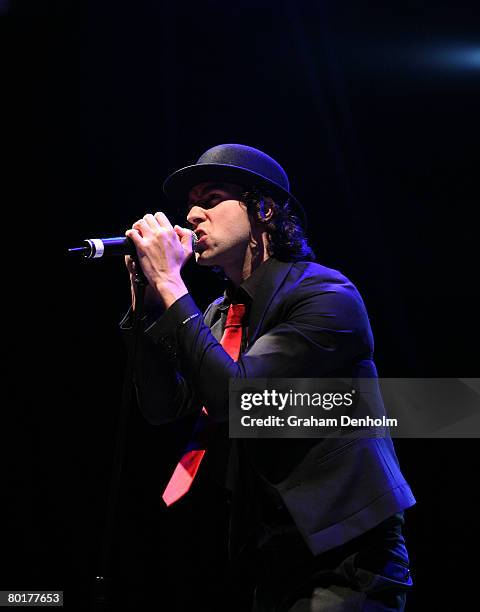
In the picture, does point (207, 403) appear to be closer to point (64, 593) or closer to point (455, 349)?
point (455, 349)

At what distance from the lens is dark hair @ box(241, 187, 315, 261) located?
2.27 meters

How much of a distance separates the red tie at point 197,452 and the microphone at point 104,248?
0.42 meters

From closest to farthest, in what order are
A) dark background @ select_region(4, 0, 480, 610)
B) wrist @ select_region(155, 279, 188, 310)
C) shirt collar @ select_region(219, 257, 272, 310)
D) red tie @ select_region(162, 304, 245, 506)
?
wrist @ select_region(155, 279, 188, 310) < red tie @ select_region(162, 304, 245, 506) < shirt collar @ select_region(219, 257, 272, 310) < dark background @ select_region(4, 0, 480, 610)

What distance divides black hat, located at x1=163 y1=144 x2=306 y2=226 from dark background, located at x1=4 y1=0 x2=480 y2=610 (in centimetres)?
119

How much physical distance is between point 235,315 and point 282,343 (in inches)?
15.2

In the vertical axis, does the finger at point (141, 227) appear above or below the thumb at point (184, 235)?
above

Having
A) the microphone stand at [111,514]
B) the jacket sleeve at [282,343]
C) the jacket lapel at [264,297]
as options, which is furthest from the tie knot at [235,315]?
the microphone stand at [111,514]

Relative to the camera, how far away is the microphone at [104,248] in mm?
1828

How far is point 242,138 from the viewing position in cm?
356

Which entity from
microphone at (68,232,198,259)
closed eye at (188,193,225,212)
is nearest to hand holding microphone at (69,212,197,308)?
microphone at (68,232,198,259)

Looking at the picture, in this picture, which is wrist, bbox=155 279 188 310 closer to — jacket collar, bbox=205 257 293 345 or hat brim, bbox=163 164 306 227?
jacket collar, bbox=205 257 293 345

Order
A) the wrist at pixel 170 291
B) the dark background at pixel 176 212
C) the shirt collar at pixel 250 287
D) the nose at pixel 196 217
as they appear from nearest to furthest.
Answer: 1. the wrist at pixel 170 291
2. the shirt collar at pixel 250 287
3. the nose at pixel 196 217
4. the dark background at pixel 176 212

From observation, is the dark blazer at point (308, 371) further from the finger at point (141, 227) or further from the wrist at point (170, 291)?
the finger at point (141, 227)

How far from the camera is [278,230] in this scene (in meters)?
2.30
